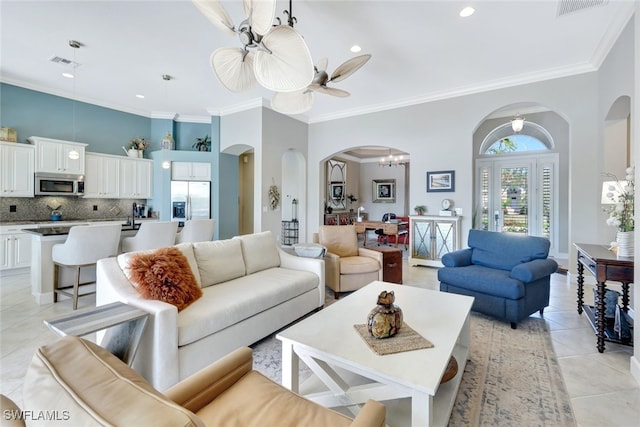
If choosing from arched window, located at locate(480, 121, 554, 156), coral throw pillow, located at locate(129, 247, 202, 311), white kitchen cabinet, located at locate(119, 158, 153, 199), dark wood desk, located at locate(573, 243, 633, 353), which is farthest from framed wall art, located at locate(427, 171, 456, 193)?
white kitchen cabinet, located at locate(119, 158, 153, 199)

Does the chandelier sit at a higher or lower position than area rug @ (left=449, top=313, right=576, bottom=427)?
higher

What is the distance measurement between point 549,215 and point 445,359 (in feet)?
22.1

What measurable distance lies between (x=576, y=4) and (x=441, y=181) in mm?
2914

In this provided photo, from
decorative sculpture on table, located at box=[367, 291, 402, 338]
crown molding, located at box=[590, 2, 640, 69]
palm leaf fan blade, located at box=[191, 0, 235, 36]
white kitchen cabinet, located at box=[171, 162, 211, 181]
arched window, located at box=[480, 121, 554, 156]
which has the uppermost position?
crown molding, located at box=[590, 2, 640, 69]

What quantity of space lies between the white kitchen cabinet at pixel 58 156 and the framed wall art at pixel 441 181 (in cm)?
644

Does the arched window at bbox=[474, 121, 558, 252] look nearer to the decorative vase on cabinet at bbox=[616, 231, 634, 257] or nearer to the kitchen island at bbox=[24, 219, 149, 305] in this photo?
the decorative vase on cabinet at bbox=[616, 231, 634, 257]

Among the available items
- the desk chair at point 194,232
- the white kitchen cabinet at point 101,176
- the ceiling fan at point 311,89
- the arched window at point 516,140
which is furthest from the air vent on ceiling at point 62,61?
the arched window at point 516,140

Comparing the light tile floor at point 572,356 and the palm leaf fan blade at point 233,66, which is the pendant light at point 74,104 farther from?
the palm leaf fan blade at point 233,66

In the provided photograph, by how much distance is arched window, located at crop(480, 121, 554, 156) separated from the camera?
21.3ft

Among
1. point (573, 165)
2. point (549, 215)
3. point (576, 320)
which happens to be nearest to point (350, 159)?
point (549, 215)

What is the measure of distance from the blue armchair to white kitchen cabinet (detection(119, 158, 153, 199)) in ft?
21.2

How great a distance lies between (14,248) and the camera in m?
4.73

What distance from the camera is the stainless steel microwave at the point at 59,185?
5207 millimetres

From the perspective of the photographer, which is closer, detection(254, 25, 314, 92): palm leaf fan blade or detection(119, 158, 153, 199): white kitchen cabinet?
detection(254, 25, 314, 92): palm leaf fan blade
